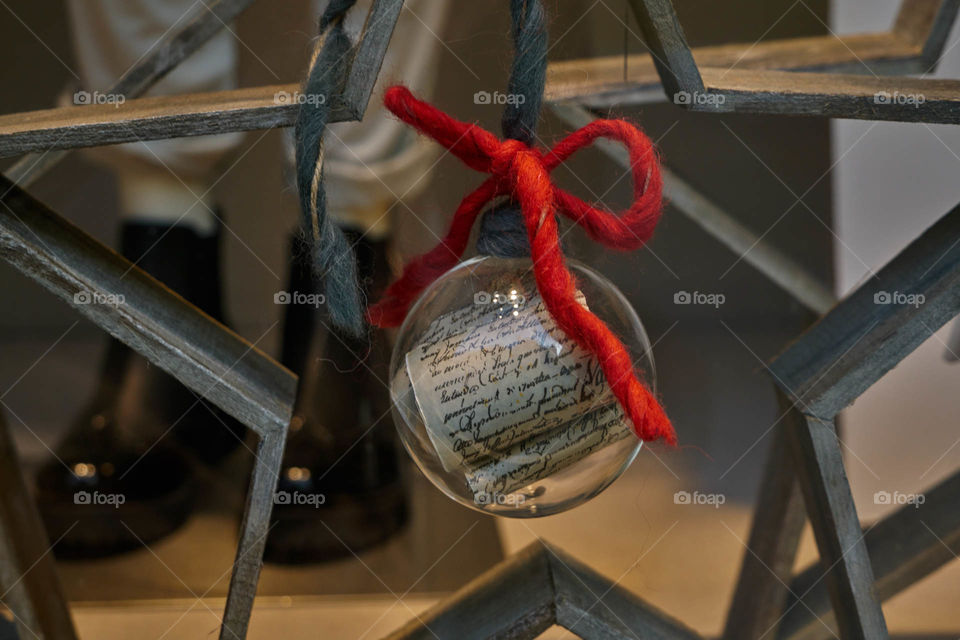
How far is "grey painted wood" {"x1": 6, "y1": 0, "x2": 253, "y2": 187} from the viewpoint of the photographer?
601mm

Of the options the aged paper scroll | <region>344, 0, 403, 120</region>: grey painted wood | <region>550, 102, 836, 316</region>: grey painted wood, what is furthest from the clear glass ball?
<region>550, 102, 836, 316</region>: grey painted wood

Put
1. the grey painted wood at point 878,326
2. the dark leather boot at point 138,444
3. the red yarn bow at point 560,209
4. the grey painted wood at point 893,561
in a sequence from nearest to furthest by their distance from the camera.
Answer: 1. the red yarn bow at point 560,209
2. the grey painted wood at point 878,326
3. the grey painted wood at point 893,561
4. the dark leather boot at point 138,444

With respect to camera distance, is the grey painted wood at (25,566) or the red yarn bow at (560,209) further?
the grey painted wood at (25,566)

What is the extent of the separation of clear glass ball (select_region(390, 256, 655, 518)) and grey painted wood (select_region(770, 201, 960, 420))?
0.15 meters

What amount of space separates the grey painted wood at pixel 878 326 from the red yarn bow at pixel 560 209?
177mm

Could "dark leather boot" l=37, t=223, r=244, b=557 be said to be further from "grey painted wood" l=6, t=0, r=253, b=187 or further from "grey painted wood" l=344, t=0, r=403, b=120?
"grey painted wood" l=344, t=0, r=403, b=120

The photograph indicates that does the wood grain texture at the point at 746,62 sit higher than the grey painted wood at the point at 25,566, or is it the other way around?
the wood grain texture at the point at 746,62

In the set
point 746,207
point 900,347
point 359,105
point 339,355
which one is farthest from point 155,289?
point 746,207

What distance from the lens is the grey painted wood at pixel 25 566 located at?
1.71 ft

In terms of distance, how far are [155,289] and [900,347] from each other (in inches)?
17.4

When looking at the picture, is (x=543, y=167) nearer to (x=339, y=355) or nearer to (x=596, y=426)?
(x=596, y=426)

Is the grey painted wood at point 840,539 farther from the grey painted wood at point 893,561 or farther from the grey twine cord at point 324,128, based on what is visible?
the grey twine cord at point 324,128

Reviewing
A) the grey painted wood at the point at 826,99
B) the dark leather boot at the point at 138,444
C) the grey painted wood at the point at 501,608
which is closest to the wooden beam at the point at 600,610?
the grey painted wood at the point at 501,608

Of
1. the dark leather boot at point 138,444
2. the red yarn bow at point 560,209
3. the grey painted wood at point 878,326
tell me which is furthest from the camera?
the dark leather boot at point 138,444
